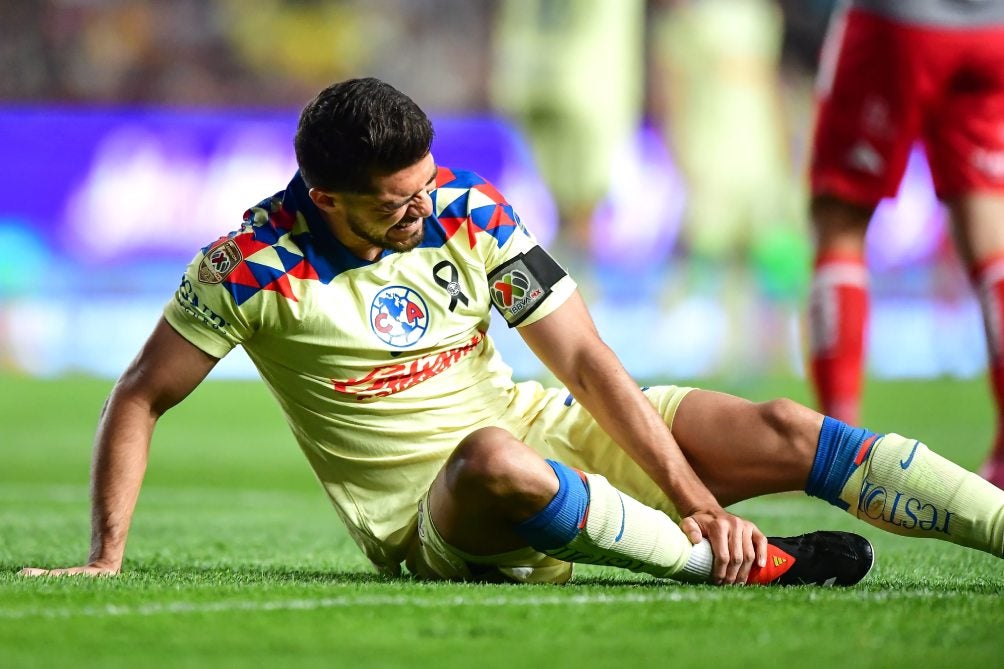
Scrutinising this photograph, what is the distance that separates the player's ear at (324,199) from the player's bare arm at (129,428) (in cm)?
36

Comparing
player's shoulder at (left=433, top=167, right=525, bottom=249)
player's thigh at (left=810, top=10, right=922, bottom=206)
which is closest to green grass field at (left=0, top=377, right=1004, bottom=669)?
Result: player's shoulder at (left=433, top=167, right=525, bottom=249)

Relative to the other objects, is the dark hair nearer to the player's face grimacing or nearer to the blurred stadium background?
the player's face grimacing

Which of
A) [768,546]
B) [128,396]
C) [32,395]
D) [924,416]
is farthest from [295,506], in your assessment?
[32,395]

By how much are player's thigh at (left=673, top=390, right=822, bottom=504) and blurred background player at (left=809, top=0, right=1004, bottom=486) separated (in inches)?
50.2

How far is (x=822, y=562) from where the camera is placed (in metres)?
2.83

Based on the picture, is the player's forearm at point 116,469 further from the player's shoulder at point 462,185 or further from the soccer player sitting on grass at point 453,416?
the player's shoulder at point 462,185

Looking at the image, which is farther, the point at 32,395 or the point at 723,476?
the point at 32,395

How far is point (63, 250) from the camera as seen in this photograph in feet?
37.4

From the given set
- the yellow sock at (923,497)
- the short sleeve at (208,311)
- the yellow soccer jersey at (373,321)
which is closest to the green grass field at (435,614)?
the yellow sock at (923,497)

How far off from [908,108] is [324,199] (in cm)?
197

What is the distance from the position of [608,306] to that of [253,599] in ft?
28.9

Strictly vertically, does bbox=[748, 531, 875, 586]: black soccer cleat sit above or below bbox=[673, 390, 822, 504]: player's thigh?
below

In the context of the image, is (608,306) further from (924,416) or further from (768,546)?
(768,546)

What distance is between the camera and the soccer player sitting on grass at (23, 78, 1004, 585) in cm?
271
